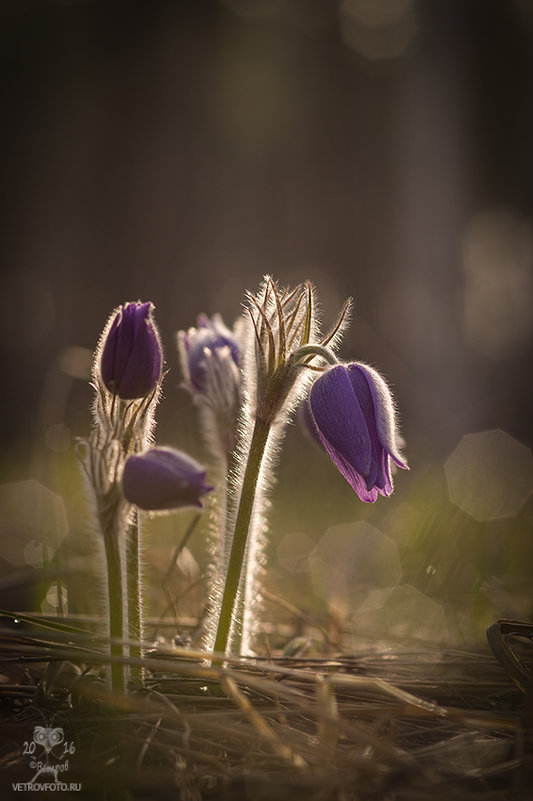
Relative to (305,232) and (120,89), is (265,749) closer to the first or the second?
(305,232)

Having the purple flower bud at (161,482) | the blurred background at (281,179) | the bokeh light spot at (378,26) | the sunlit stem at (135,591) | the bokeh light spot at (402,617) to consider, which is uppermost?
the bokeh light spot at (378,26)

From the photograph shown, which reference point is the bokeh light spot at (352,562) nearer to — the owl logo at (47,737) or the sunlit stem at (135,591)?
the sunlit stem at (135,591)

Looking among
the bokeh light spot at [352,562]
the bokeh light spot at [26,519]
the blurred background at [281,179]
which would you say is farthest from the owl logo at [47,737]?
the blurred background at [281,179]

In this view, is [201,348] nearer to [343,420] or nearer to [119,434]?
[119,434]

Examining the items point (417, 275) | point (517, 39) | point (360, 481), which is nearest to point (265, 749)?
point (360, 481)

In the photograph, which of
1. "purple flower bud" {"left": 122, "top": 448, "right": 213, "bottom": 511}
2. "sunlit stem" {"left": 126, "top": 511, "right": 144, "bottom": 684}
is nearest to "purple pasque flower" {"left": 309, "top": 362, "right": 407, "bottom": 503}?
"purple flower bud" {"left": 122, "top": 448, "right": 213, "bottom": 511}

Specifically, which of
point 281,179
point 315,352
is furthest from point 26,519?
point 281,179

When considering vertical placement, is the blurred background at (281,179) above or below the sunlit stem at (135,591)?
above
